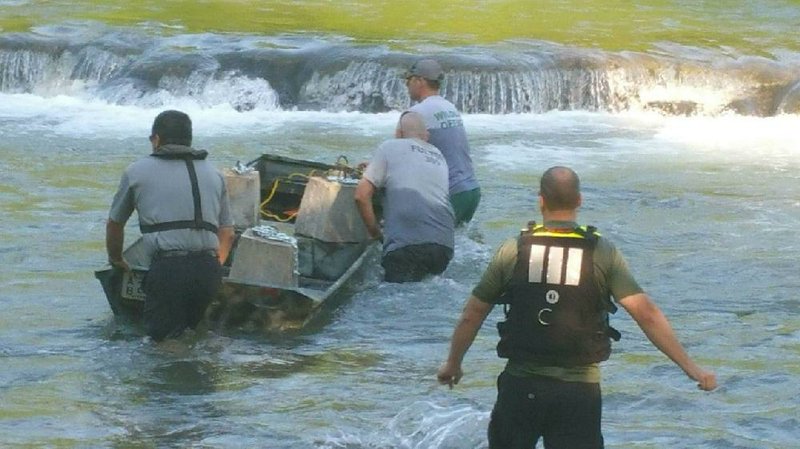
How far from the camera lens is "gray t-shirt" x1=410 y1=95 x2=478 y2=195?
40.3 feet

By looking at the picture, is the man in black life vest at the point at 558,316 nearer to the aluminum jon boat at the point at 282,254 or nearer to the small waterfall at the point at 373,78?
the aluminum jon boat at the point at 282,254

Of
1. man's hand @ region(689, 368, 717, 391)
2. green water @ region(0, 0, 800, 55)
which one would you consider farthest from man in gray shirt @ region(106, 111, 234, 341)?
green water @ region(0, 0, 800, 55)

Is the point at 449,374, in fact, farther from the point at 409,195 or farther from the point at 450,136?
the point at 450,136

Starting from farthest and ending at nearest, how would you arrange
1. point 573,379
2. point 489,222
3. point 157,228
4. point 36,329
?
point 489,222 → point 36,329 → point 157,228 → point 573,379

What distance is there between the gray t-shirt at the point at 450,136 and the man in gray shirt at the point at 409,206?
546 mm

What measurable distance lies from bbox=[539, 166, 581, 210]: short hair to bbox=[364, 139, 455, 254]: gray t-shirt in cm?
523

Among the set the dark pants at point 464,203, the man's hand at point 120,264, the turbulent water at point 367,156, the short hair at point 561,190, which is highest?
the short hair at point 561,190

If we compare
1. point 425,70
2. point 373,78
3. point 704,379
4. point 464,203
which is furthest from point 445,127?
point 373,78

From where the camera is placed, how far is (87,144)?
21.0m

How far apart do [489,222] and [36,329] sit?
19.4ft

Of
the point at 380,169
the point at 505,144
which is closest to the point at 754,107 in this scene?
the point at 505,144

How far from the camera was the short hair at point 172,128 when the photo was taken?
353 inches

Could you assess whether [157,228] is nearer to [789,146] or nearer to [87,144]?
[87,144]

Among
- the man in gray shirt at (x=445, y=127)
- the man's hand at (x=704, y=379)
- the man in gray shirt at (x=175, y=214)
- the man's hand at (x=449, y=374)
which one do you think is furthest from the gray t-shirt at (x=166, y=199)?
the man's hand at (x=704, y=379)
